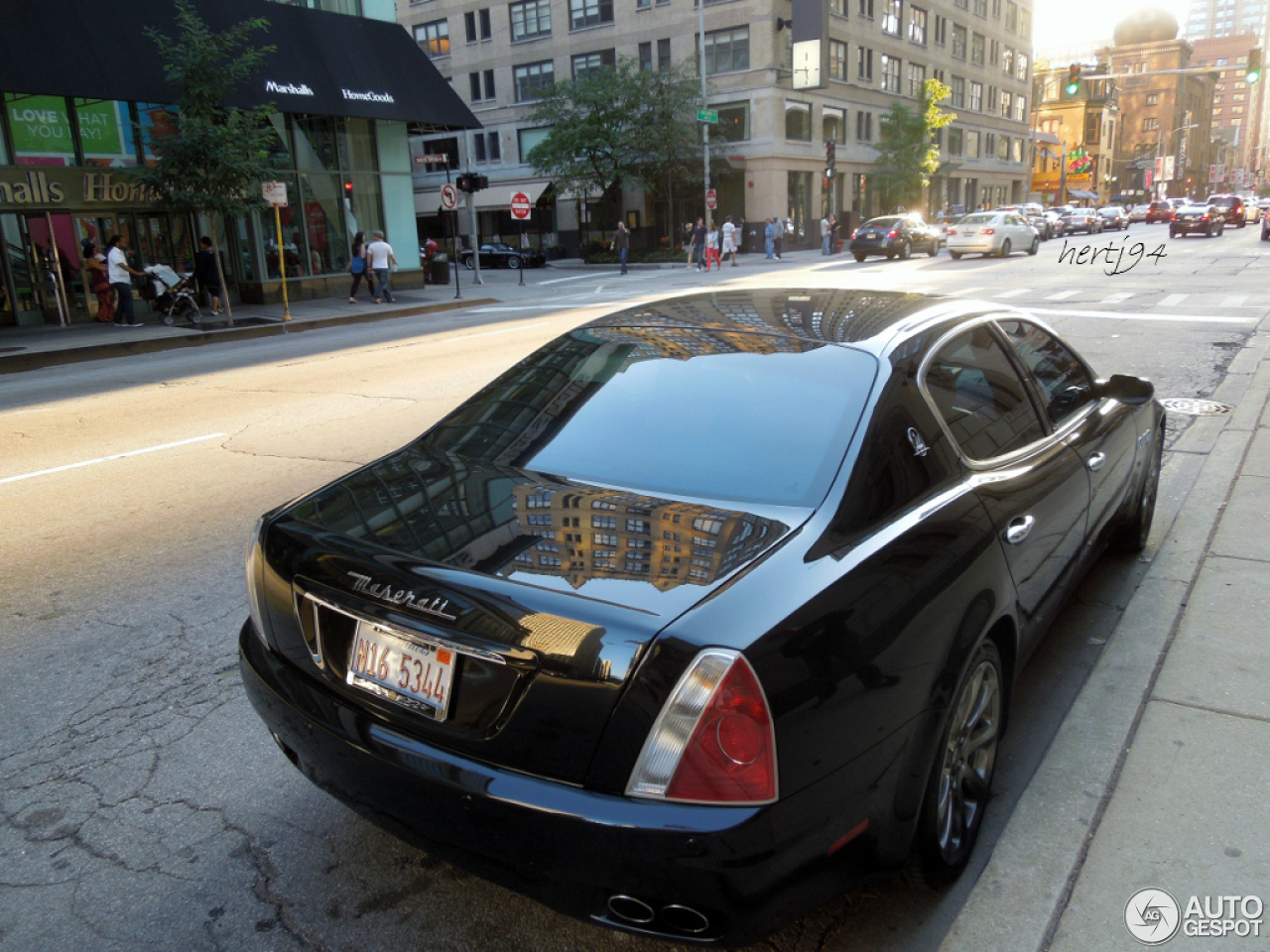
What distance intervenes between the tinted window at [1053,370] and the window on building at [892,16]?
5870 cm

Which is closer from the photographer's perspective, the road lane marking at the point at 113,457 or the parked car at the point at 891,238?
the road lane marking at the point at 113,457

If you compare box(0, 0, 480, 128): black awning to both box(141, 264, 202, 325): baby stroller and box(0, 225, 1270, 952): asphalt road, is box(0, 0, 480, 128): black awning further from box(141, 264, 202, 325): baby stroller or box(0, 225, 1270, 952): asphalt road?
box(0, 225, 1270, 952): asphalt road

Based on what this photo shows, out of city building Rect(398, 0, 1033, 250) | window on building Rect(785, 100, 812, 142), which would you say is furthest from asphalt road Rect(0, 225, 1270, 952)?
window on building Rect(785, 100, 812, 142)

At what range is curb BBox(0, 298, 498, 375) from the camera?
15759mm

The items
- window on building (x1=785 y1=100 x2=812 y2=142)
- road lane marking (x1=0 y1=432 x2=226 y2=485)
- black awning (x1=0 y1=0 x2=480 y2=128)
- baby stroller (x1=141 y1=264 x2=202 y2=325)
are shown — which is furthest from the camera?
window on building (x1=785 y1=100 x2=812 y2=142)

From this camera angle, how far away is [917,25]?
59.8 metres

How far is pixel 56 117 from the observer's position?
20422 mm

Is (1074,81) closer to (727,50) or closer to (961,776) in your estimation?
(727,50)

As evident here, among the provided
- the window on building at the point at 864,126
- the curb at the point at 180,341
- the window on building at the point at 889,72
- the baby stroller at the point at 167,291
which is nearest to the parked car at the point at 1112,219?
the window on building at the point at 889,72

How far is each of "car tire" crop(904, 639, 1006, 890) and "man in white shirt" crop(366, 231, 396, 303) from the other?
2279cm

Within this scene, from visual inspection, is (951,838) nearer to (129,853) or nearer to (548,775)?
(548,775)

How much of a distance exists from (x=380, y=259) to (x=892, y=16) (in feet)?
147

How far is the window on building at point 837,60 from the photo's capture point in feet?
168

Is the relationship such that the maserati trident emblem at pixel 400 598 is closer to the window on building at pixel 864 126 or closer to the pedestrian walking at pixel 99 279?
the pedestrian walking at pixel 99 279
